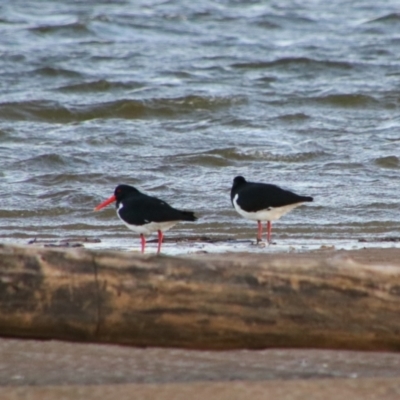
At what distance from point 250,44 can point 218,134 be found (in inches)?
277

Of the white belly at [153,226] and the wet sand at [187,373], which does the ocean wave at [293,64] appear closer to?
the white belly at [153,226]

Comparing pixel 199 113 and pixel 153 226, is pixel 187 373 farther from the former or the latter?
pixel 199 113

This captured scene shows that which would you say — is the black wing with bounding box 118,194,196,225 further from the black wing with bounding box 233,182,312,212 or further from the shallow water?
the black wing with bounding box 233,182,312,212

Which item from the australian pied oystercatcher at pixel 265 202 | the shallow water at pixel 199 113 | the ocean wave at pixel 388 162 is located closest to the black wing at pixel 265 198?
the australian pied oystercatcher at pixel 265 202

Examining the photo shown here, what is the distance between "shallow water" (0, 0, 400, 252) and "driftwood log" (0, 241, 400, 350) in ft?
12.2

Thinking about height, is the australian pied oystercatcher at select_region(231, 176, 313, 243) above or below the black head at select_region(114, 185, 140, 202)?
below

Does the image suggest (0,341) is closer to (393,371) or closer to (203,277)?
(203,277)

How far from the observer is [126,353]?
3.79m

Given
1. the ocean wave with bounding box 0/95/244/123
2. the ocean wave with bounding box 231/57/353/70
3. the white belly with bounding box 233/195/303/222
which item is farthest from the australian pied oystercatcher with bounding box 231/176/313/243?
the ocean wave with bounding box 231/57/353/70

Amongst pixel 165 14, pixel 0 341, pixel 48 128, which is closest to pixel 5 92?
pixel 48 128

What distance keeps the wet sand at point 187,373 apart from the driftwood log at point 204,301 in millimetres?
140

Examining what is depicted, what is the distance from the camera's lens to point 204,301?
3.29 m

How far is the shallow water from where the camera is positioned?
8.21 metres

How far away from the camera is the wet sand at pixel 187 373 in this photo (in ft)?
10.5
